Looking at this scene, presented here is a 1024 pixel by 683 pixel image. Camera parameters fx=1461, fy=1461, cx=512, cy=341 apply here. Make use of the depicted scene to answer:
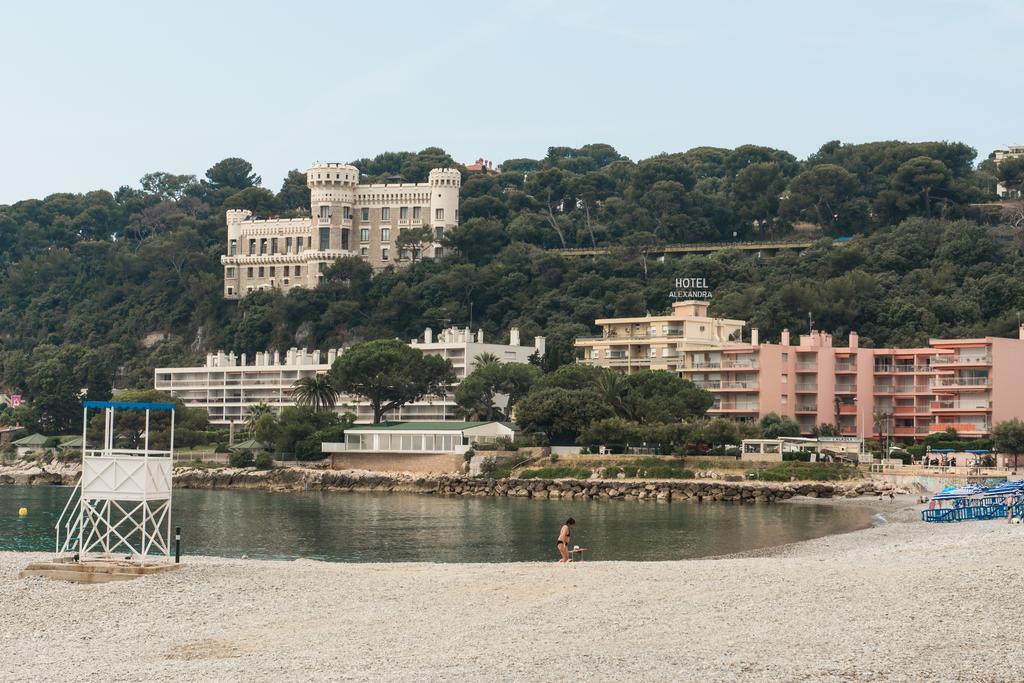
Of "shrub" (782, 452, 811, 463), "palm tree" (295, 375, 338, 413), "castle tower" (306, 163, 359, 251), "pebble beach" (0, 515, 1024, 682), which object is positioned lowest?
"pebble beach" (0, 515, 1024, 682)

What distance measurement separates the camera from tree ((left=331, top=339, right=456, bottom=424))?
109 metres

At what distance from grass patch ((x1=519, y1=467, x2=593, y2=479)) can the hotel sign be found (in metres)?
38.7

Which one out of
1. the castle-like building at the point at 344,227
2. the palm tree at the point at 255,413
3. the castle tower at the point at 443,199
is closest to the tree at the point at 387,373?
the palm tree at the point at 255,413

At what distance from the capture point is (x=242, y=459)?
345ft

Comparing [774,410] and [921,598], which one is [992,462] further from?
[921,598]

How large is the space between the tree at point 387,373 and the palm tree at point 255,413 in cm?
1102

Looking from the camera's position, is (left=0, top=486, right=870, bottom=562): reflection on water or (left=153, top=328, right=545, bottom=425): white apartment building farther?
(left=153, top=328, right=545, bottom=425): white apartment building

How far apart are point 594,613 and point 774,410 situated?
254 feet

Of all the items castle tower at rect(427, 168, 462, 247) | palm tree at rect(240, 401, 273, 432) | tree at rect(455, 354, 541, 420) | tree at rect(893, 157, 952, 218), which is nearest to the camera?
tree at rect(455, 354, 541, 420)

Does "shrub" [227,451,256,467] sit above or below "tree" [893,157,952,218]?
below

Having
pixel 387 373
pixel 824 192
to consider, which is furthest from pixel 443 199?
pixel 387 373

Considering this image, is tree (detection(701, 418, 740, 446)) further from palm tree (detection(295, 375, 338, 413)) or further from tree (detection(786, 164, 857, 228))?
tree (detection(786, 164, 857, 228))

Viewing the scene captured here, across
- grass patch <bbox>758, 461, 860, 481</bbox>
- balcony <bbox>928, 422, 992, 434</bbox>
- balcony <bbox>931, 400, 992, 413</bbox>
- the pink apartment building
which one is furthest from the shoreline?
the pink apartment building

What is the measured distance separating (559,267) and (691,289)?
815 inches
